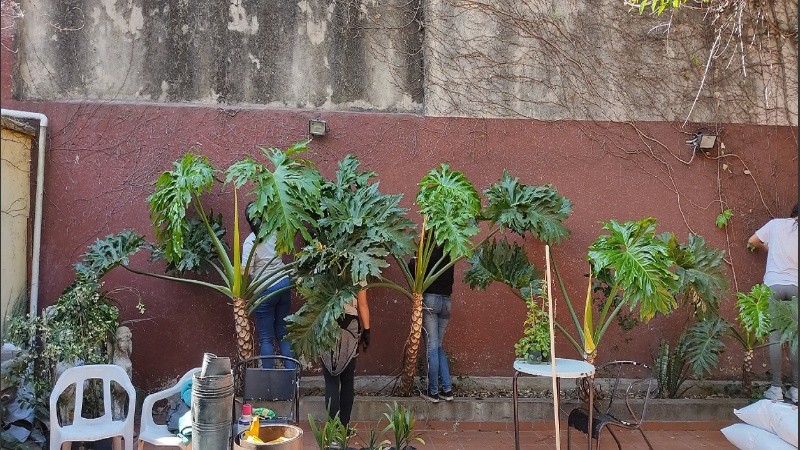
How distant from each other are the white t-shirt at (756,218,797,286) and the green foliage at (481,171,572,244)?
7.42 feet

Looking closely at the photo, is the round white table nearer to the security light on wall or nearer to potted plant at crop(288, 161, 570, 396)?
potted plant at crop(288, 161, 570, 396)

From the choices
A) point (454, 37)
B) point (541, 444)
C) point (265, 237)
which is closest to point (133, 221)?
point (265, 237)

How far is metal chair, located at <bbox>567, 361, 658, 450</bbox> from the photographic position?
13.8 feet

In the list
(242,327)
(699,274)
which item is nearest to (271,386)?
(242,327)

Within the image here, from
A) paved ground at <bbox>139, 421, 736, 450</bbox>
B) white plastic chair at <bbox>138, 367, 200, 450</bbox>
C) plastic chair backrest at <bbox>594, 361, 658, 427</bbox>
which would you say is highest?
white plastic chair at <bbox>138, 367, 200, 450</bbox>

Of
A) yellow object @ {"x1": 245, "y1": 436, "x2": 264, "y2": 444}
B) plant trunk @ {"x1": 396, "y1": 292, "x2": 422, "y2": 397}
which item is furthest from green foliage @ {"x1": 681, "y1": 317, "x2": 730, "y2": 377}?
yellow object @ {"x1": 245, "y1": 436, "x2": 264, "y2": 444}

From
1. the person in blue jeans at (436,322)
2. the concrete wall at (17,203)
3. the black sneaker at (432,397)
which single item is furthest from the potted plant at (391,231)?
the concrete wall at (17,203)

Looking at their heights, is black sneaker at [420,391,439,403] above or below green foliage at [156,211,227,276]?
below

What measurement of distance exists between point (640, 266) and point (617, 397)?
214 cm

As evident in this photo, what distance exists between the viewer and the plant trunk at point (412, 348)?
5246 mm

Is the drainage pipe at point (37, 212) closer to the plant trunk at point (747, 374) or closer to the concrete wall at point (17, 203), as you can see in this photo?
the concrete wall at point (17, 203)

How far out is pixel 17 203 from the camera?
550cm

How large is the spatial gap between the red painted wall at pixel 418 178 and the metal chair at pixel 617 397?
22 centimetres

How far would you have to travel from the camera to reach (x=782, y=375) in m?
6.02
